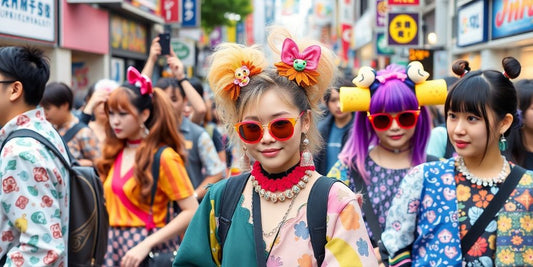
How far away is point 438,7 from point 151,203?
15028 millimetres

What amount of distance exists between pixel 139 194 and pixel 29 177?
1187 millimetres

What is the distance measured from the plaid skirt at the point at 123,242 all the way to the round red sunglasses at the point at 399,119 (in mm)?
1445

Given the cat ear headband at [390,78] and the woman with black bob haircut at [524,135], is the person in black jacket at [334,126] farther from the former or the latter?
the cat ear headband at [390,78]

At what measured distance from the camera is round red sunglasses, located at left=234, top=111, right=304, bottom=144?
2365 millimetres

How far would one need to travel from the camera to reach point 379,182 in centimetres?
375

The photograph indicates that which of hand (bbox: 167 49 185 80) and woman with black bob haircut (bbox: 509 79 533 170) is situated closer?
woman with black bob haircut (bbox: 509 79 533 170)

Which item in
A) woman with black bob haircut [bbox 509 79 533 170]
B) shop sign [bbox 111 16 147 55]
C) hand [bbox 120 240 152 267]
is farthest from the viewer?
shop sign [bbox 111 16 147 55]

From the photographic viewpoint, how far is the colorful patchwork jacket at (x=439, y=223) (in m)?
2.70

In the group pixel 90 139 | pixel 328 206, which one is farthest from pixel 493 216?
pixel 90 139

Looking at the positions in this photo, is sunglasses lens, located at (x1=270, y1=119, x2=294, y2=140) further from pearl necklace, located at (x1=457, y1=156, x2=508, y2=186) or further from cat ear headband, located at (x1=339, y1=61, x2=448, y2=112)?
cat ear headband, located at (x1=339, y1=61, x2=448, y2=112)

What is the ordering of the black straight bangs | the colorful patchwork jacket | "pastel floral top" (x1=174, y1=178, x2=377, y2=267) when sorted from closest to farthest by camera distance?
"pastel floral top" (x1=174, y1=178, x2=377, y2=267) < the colorful patchwork jacket < the black straight bangs

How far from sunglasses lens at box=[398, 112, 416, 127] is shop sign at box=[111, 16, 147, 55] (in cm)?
1426

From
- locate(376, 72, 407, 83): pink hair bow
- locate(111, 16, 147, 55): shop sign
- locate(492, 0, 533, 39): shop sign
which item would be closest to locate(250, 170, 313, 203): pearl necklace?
locate(376, 72, 407, 83): pink hair bow

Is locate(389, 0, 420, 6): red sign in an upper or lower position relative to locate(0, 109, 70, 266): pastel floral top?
upper
